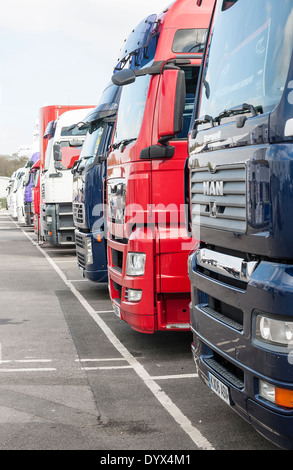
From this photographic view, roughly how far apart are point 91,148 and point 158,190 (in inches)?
174

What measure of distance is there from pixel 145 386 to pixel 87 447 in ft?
4.88

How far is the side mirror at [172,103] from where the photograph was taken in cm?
560

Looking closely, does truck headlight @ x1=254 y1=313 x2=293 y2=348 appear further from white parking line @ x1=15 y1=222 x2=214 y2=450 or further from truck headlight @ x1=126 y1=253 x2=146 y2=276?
truck headlight @ x1=126 y1=253 x2=146 y2=276

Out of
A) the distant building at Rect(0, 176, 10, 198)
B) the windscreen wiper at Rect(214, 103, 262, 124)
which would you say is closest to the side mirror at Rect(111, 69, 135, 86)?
the windscreen wiper at Rect(214, 103, 262, 124)

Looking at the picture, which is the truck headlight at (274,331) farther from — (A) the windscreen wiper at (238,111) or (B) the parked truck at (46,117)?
(B) the parked truck at (46,117)

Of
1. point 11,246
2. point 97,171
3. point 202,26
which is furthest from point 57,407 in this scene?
point 11,246

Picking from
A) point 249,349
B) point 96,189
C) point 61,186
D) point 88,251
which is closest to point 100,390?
point 249,349

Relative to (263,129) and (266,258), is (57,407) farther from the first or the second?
(263,129)

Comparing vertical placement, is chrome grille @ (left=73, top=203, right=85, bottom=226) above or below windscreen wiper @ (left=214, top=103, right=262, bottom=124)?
below

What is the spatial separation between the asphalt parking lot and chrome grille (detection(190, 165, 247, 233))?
1408mm

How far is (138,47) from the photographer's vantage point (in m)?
7.04

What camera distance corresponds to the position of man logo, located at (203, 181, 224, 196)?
403 centimetres

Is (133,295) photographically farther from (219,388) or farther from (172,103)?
(219,388)

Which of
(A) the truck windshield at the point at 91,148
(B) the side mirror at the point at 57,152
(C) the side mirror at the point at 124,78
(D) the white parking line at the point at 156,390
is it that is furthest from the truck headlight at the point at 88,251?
(B) the side mirror at the point at 57,152
